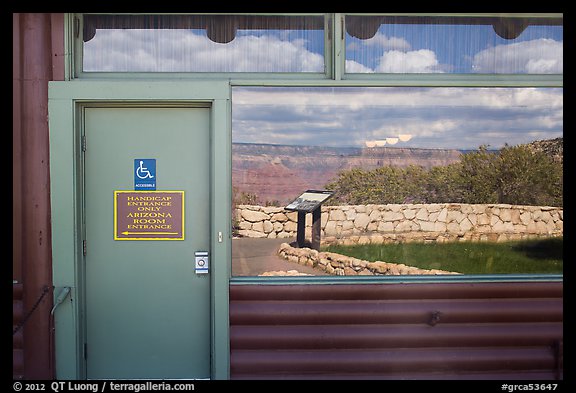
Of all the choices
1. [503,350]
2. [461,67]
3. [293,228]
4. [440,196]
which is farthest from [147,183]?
[503,350]

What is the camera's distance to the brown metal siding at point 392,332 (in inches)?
183

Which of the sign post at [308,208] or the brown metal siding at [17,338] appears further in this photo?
the sign post at [308,208]

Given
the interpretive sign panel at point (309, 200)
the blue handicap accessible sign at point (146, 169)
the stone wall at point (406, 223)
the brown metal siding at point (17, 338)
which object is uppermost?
the blue handicap accessible sign at point (146, 169)

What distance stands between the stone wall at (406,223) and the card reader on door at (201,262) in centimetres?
33

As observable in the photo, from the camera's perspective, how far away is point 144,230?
4.65 m

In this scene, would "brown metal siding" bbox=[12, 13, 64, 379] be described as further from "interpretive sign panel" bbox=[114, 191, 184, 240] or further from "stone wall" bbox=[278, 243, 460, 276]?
"stone wall" bbox=[278, 243, 460, 276]

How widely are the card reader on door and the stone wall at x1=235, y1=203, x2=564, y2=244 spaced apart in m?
0.33

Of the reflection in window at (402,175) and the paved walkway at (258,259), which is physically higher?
the reflection in window at (402,175)

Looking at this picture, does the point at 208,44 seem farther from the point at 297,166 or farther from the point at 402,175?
the point at 402,175

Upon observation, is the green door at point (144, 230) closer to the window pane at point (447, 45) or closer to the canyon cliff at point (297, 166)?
the canyon cliff at point (297, 166)

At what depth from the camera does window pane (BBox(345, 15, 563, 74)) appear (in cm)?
471

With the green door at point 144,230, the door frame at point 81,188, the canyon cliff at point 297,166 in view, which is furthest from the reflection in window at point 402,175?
the green door at point 144,230

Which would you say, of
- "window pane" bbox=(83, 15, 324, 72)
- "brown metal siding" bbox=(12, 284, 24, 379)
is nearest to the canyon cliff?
"window pane" bbox=(83, 15, 324, 72)

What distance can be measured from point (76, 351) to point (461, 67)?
389 cm
